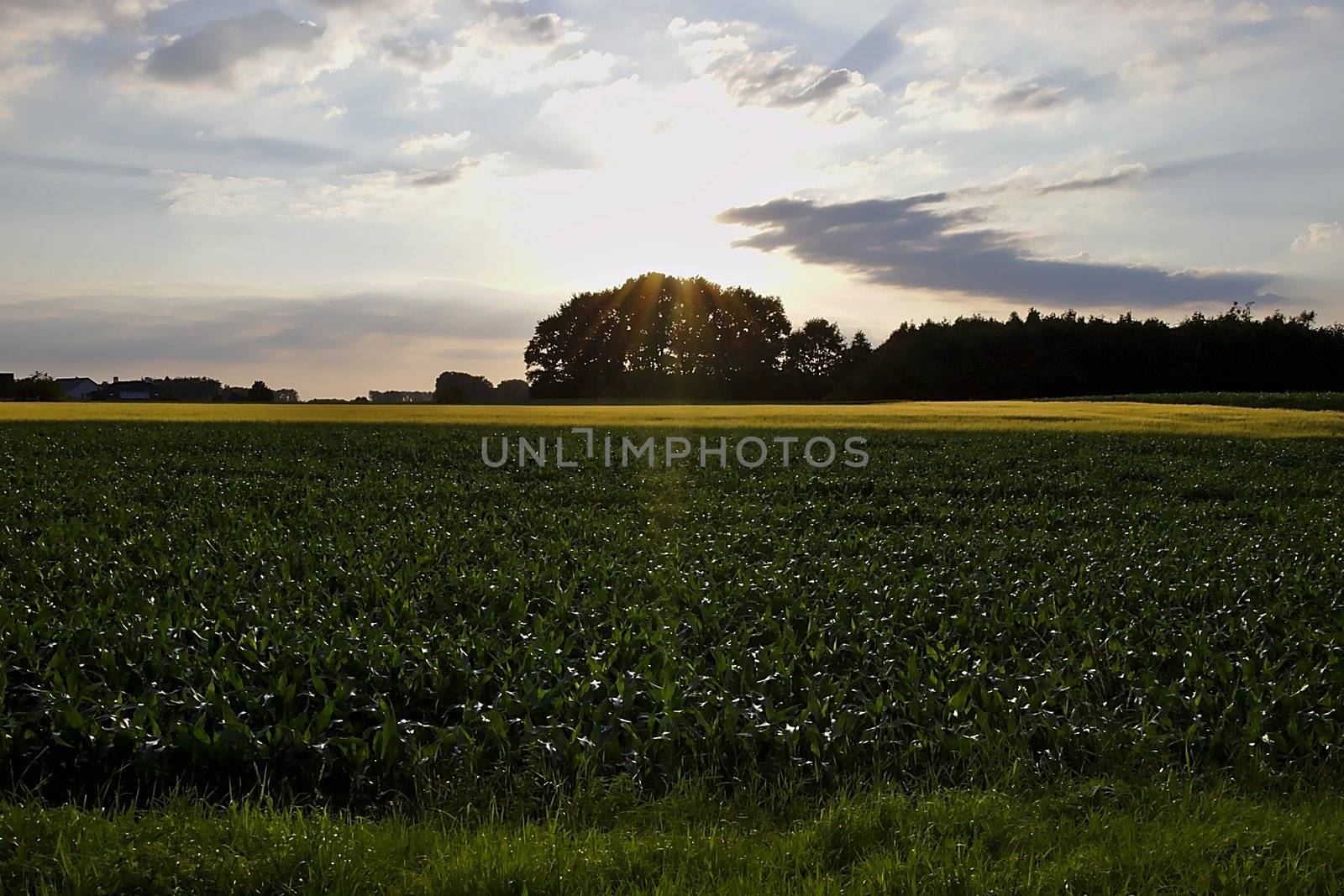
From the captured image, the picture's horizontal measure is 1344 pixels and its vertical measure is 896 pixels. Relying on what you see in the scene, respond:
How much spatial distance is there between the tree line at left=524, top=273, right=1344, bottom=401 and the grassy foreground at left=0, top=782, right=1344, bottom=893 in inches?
3335

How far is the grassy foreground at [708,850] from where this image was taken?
4613 mm

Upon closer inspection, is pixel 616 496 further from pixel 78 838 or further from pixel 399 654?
pixel 78 838

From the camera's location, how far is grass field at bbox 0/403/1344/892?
4895 millimetres

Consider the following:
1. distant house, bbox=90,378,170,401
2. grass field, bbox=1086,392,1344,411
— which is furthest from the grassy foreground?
distant house, bbox=90,378,170,401

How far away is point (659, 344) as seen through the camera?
9712 centimetres

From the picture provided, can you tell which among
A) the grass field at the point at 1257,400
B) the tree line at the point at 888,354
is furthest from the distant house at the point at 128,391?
the grass field at the point at 1257,400

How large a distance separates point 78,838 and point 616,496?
47.9ft

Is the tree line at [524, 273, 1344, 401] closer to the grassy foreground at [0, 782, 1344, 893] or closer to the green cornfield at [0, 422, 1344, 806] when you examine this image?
the green cornfield at [0, 422, 1344, 806]

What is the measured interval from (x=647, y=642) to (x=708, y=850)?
3.45 meters

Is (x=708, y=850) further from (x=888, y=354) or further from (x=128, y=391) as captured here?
(x=128, y=391)

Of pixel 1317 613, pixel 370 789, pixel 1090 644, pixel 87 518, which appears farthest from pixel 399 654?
pixel 87 518

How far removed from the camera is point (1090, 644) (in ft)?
28.8

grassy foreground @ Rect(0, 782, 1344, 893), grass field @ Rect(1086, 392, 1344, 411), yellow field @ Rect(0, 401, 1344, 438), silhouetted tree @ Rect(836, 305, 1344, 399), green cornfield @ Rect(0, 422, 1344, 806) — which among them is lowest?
grassy foreground @ Rect(0, 782, 1344, 893)

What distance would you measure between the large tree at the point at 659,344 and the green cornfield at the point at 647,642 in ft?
246
